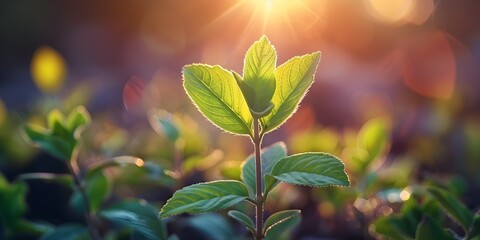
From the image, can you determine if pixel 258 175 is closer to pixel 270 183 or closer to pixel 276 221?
pixel 270 183

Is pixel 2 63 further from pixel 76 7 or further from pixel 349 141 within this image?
pixel 349 141

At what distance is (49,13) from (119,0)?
4.01 ft

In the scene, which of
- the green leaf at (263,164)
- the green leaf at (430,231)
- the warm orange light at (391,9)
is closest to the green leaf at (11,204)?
the green leaf at (263,164)

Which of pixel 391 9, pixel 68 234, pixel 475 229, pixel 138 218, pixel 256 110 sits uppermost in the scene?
pixel 391 9

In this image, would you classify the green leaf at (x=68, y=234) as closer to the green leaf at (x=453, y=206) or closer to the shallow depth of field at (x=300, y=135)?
the shallow depth of field at (x=300, y=135)

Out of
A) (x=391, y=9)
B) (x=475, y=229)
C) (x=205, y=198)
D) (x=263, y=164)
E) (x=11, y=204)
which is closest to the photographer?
(x=205, y=198)

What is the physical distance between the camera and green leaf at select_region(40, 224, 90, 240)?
163cm

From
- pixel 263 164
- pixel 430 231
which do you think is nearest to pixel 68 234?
pixel 263 164

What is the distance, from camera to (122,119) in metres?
3.96

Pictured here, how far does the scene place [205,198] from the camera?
46.3 inches

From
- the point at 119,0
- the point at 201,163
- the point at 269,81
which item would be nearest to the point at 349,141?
the point at 201,163

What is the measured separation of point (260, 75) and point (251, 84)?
0.02 m

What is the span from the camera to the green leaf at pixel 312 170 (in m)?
1.14

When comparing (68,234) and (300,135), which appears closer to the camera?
(68,234)
